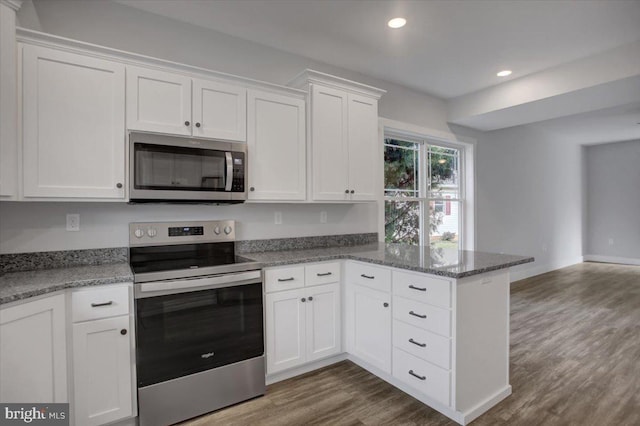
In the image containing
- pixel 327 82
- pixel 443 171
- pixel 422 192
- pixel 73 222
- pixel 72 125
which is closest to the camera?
pixel 72 125

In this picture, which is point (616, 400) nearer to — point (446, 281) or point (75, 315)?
point (446, 281)

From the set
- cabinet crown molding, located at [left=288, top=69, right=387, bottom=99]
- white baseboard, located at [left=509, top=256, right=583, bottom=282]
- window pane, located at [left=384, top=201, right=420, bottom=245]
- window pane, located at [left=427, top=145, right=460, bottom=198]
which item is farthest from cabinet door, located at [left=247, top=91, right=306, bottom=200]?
white baseboard, located at [left=509, top=256, right=583, bottom=282]

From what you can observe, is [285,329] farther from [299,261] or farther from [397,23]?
[397,23]

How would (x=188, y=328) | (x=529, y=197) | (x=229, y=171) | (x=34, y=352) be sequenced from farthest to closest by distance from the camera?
(x=529, y=197) → (x=229, y=171) → (x=188, y=328) → (x=34, y=352)

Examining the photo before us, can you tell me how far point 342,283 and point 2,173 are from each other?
2219 mm

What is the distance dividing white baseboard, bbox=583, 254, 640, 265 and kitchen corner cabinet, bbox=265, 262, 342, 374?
784 cm

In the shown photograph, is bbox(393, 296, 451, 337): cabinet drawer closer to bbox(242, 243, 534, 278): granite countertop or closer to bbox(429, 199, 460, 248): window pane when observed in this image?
bbox(242, 243, 534, 278): granite countertop

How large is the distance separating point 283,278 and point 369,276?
637mm

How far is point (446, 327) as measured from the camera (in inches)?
77.9

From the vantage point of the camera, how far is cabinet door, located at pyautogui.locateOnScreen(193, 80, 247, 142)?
2357 millimetres

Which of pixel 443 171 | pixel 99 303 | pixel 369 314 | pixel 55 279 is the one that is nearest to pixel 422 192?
pixel 443 171

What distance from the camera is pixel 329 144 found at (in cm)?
294

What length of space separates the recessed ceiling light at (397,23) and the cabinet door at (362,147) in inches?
25.3

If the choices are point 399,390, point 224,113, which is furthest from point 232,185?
point 399,390
